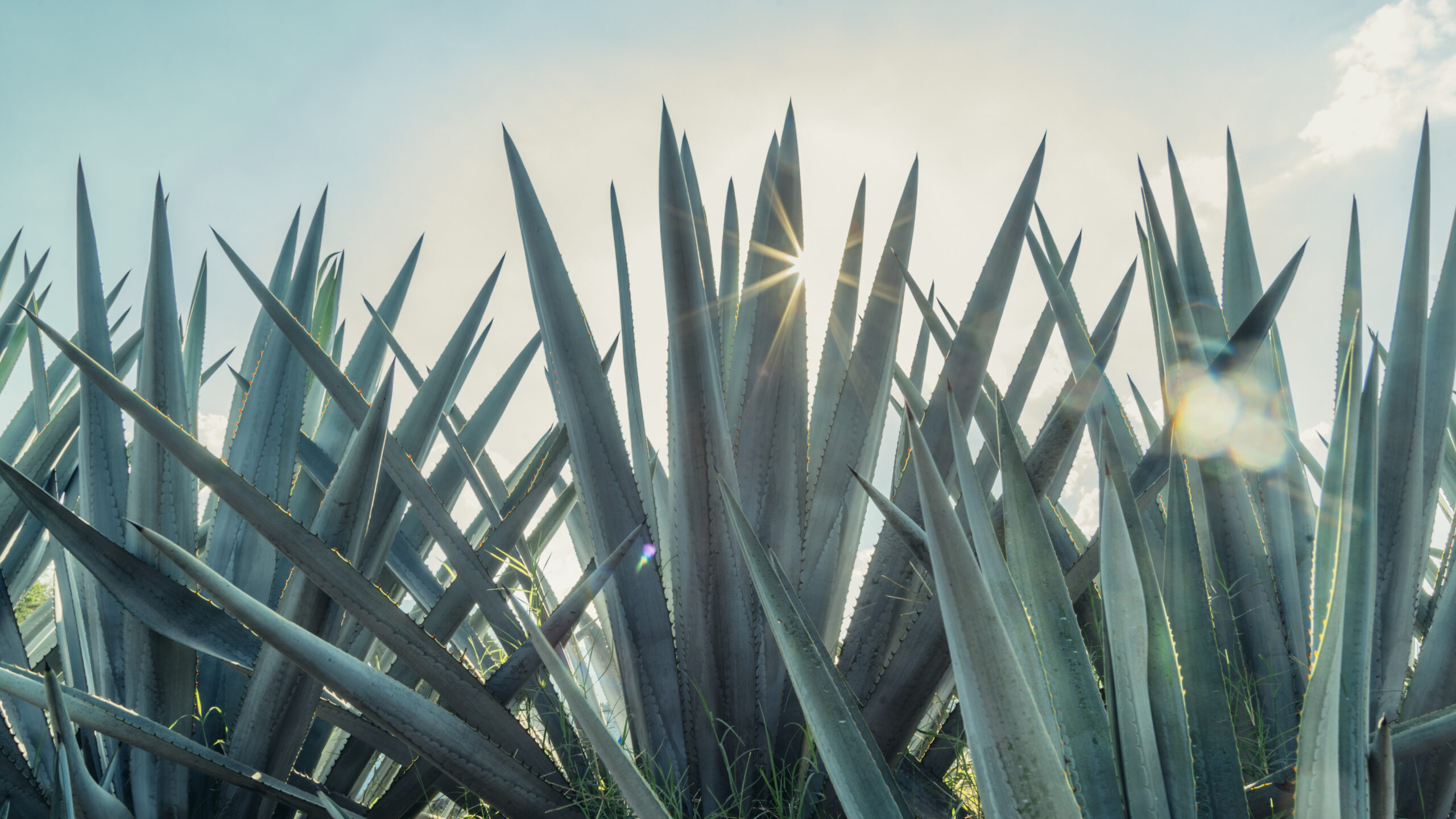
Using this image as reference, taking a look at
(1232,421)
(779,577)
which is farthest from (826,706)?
(1232,421)

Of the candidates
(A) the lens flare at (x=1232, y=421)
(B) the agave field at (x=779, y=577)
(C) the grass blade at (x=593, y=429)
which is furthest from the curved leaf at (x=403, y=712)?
(A) the lens flare at (x=1232, y=421)

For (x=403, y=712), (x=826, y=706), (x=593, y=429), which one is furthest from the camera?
(x=593, y=429)

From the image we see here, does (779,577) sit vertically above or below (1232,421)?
below

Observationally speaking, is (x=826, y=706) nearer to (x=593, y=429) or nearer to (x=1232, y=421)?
(x=593, y=429)

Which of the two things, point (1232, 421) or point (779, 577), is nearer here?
point (779, 577)

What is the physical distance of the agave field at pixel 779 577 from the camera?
0.53 m

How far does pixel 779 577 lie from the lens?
55 centimetres

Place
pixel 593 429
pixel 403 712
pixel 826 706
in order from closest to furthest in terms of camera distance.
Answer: pixel 826 706
pixel 403 712
pixel 593 429

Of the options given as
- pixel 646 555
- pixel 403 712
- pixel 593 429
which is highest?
pixel 593 429

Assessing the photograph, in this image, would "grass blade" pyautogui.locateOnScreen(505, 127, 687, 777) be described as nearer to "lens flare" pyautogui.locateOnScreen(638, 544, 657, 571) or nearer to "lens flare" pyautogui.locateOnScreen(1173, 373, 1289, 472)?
"lens flare" pyautogui.locateOnScreen(638, 544, 657, 571)

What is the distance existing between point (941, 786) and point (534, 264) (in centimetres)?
66

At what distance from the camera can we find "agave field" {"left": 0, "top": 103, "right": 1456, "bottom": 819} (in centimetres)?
53

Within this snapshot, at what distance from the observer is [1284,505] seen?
90cm

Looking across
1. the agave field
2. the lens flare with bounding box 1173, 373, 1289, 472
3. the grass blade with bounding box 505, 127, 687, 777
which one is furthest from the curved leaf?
the lens flare with bounding box 1173, 373, 1289, 472
